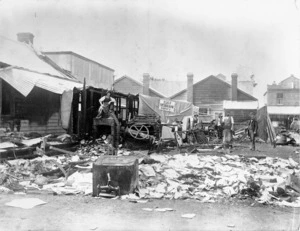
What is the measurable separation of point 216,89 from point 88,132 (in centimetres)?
2541

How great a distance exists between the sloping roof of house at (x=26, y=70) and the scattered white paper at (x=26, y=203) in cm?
639

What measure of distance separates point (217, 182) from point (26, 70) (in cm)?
960

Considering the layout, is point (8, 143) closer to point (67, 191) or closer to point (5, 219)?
point (67, 191)

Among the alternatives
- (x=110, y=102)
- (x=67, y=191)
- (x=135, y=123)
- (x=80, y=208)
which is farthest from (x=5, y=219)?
(x=135, y=123)

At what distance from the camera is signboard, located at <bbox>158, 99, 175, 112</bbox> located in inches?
819

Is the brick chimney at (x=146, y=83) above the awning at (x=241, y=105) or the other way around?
above

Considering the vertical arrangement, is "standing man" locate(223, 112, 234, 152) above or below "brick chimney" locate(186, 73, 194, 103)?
below

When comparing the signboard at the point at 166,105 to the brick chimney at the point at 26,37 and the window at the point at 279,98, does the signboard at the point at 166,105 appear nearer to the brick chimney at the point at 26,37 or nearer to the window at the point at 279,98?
the brick chimney at the point at 26,37

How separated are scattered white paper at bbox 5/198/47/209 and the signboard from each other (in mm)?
15224

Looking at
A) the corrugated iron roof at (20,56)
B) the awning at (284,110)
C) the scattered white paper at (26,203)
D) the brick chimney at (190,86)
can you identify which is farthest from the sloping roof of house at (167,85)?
the scattered white paper at (26,203)

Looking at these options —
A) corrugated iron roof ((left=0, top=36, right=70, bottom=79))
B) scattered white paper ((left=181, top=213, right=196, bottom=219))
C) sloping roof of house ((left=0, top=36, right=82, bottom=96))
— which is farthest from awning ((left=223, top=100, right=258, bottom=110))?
scattered white paper ((left=181, top=213, right=196, bottom=219))

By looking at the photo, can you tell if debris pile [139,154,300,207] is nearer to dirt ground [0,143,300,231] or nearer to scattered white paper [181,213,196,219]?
dirt ground [0,143,300,231]

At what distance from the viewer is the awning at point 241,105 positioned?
3253 centimetres

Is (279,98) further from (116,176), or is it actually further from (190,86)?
(116,176)
